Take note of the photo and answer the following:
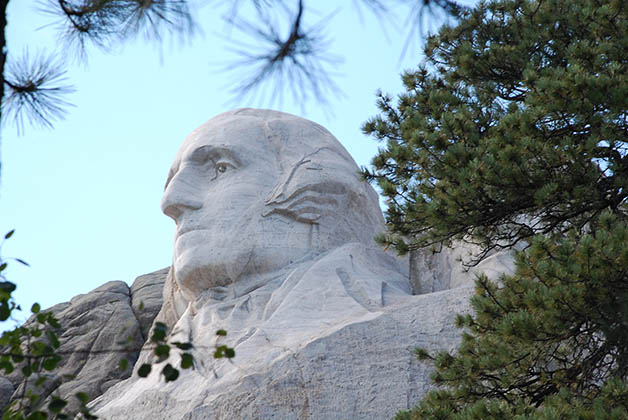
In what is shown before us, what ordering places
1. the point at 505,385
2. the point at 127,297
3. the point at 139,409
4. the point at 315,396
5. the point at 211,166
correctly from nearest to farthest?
the point at 505,385 < the point at 315,396 < the point at 139,409 < the point at 211,166 < the point at 127,297

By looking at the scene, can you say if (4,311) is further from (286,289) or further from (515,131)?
(286,289)

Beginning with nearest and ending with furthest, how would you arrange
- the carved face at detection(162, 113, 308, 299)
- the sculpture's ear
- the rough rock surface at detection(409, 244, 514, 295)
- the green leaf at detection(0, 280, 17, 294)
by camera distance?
the green leaf at detection(0, 280, 17, 294)
the carved face at detection(162, 113, 308, 299)
the rough rock surface at detection(409, 244, 514, 295)
the sculpture's ear

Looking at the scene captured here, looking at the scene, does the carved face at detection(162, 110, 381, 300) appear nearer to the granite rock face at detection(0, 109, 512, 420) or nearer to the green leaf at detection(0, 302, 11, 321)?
the granite rock face at detection(0, 109, 512, 420)

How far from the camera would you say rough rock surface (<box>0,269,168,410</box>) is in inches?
442

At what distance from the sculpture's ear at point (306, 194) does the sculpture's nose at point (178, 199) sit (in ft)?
2.03

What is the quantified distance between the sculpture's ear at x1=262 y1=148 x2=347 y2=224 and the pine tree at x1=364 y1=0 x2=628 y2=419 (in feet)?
7.63

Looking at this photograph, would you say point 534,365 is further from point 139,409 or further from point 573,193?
point 139,409

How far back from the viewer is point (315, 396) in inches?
274

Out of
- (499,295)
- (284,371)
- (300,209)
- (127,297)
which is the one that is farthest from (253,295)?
(127,297)

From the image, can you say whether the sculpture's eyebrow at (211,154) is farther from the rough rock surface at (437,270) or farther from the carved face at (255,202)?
the rough rock surface at (437,270)

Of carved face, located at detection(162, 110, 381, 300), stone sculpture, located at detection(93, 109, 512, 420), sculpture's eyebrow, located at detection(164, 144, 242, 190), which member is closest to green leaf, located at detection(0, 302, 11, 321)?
stone sculpture, located at detection(93, 109, 512, 420)

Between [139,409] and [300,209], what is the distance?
2.10 meters

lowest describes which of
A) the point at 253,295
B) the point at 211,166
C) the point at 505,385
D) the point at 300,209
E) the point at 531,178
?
the point at 505,385

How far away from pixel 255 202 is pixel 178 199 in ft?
2.10
